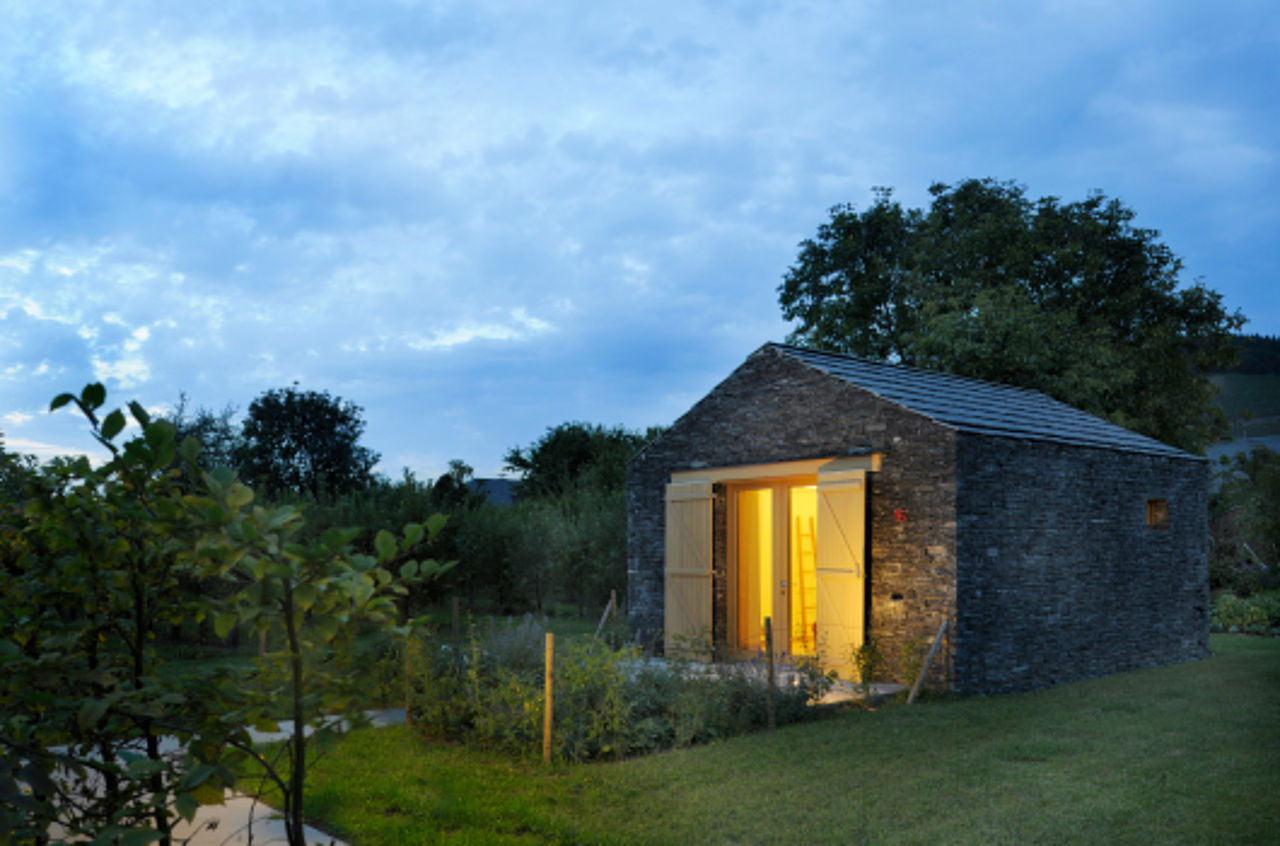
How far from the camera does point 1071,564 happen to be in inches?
422

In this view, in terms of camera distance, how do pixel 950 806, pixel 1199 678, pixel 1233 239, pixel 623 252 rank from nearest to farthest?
pixel 950 806
pixel 1199 678
pixel 623 252
pixel 1233 239

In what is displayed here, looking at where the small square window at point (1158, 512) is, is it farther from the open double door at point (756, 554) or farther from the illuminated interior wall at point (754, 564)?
the illuminated interior wall at point (754, 564)

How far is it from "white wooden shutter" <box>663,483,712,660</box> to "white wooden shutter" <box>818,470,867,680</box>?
183 cm

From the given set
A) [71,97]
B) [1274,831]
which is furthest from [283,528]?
[71,97]

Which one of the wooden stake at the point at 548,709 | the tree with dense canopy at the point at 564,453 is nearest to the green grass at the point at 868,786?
the wooden stake at the point at 548,709

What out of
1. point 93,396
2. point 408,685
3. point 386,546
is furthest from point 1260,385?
point 93,396

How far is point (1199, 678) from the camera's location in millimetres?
10508

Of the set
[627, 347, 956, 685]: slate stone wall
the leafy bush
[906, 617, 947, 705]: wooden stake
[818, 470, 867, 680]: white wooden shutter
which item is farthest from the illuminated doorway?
the leafy bush

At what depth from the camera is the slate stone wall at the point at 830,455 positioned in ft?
31.0

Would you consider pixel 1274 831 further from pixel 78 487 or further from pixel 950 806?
pixel 78 487

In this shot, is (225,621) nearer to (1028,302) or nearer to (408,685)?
(408,685)

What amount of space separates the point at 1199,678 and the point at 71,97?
42.3 feet

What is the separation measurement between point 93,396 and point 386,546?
2.45ft

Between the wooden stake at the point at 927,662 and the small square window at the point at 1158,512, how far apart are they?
5281 millimetres
